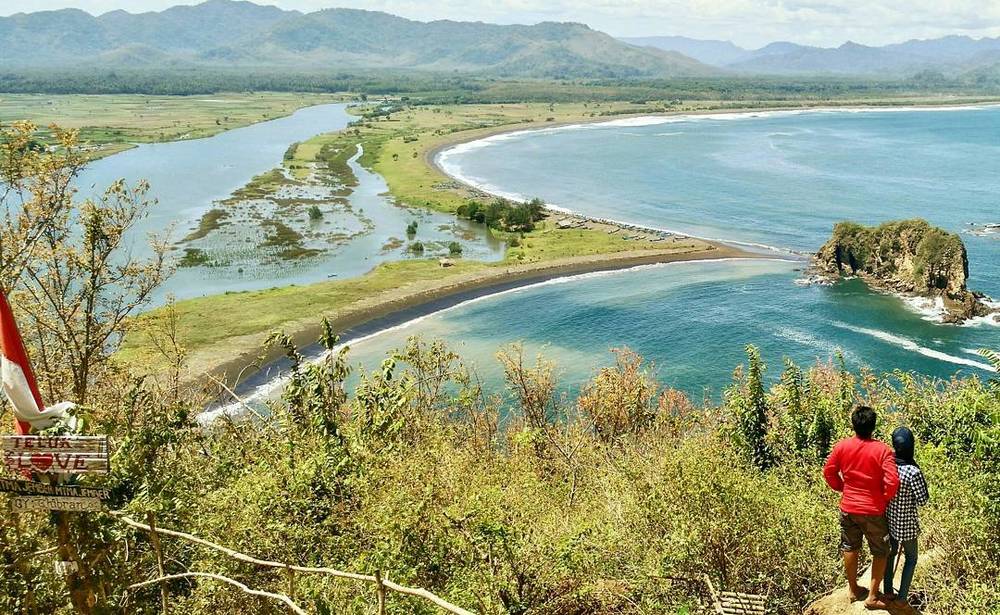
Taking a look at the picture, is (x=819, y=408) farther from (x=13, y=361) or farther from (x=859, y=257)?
(x=859, y=257)

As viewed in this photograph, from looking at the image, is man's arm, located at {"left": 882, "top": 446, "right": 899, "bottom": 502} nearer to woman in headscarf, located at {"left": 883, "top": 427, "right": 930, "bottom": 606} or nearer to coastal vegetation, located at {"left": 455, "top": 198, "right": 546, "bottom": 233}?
woman in headscarf, located at {"left": 883, "top": 427, "right": 930, "bottom": 606}

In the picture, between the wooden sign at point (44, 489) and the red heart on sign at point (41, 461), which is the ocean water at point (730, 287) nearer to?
the wooden sign at point (44, 489)

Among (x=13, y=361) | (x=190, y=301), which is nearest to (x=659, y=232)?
(x=190, y=301)

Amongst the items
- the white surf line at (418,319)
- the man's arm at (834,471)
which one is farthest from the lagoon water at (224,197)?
the man's arm at (834,471)

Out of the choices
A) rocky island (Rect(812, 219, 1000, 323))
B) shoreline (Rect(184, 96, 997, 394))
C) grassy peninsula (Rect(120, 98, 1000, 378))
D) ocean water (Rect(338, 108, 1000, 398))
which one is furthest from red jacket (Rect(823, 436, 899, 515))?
rocky island (Rect(812, 219, 1000, 323))

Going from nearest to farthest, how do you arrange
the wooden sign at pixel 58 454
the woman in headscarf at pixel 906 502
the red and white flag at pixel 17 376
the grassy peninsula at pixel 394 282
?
the wooden sign at pixel 58 454 → the red and white flag at pixel 17 376 → the woman in headscarf at pixel 906 502 → the grassy peninsula at pixel 394 282

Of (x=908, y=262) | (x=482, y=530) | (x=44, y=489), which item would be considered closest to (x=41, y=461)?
(x=44, y=489)

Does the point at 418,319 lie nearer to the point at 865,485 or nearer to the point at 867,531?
the point at 867,531
